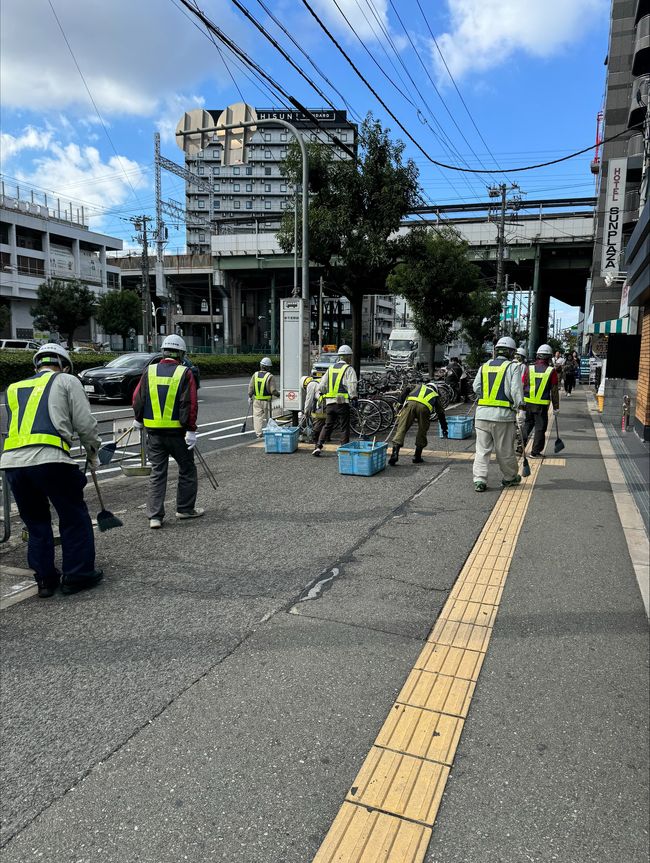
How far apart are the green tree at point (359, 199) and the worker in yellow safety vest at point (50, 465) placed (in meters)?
11.0

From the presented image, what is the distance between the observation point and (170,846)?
2.09 metres

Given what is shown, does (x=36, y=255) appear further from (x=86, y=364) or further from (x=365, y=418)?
(x=365, y=418)

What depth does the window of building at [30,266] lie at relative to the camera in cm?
5966

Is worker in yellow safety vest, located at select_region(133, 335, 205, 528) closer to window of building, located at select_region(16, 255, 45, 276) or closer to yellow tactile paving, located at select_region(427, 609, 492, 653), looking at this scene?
yellow tactile paving, located at select_region(427, 609, 492, 653)

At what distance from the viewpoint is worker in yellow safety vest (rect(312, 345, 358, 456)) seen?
9.91m

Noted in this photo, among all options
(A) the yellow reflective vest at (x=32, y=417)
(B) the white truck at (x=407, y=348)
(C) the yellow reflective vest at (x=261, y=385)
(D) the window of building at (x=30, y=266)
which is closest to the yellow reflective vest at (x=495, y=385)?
(C) the yellow reflective vest at (x=261, y=385)

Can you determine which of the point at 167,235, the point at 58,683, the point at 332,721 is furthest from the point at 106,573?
the point at 167,235

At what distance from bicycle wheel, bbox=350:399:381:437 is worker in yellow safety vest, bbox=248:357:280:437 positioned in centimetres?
176

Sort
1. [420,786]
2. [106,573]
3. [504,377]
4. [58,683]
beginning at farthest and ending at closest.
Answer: [504,377] < [106,573] < [58,683] < [420,786]

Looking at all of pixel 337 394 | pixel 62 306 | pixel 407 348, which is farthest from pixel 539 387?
pixel 62 306

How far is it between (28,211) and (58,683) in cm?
6863

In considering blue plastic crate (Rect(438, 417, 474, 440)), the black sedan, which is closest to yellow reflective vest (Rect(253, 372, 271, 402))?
blue plastic crate (Rect(438, 417, 474, 440))

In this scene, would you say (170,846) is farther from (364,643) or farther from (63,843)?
(364,643)

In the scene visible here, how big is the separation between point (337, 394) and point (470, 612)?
20.4 feet
